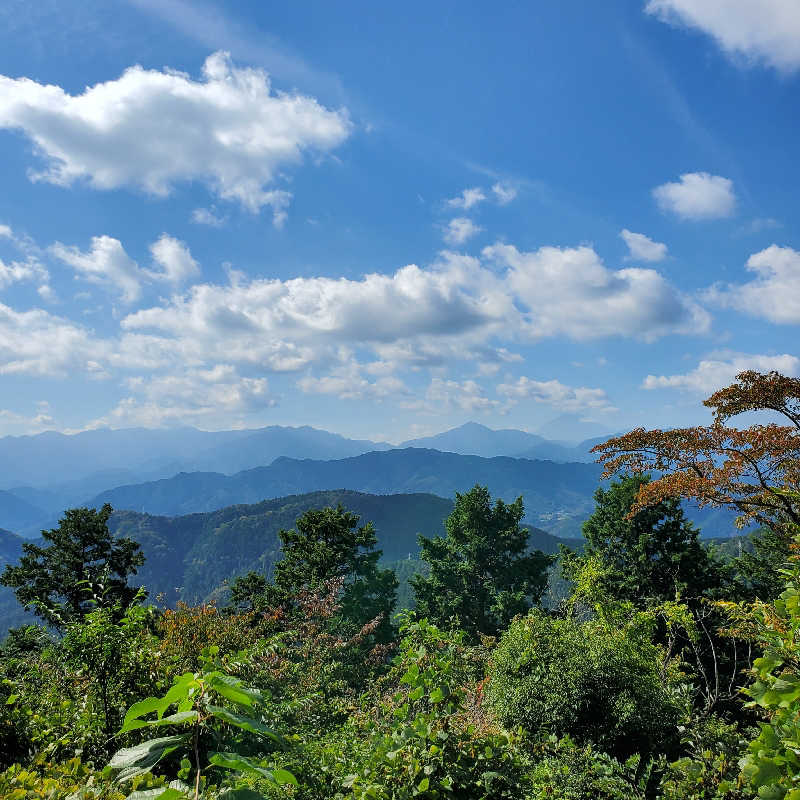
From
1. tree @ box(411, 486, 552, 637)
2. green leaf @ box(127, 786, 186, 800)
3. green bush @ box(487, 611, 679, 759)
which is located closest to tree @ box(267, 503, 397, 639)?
tree @ box(411, 486, 552, 637)

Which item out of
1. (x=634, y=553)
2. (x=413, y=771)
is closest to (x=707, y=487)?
(x=413, y=771)

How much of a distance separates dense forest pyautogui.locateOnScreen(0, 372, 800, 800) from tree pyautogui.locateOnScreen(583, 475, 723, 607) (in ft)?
0.33

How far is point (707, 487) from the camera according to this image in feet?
32.7

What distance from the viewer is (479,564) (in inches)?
1190

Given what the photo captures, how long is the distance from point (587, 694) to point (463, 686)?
7.76 feet

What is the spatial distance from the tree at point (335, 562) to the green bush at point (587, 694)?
66.0ft

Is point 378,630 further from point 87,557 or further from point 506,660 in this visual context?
point 506,660

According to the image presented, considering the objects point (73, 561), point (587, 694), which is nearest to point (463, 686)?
point (587, 694)

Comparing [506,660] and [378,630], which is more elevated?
[506,660]

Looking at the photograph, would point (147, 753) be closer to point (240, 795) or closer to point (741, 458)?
point (240, 795)

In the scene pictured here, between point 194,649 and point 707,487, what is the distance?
11327mm

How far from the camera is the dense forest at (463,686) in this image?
186 centimetres

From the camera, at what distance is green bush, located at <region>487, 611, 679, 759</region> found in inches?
329

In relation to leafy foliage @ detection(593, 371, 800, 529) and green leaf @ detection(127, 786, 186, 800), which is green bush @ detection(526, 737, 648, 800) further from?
leafy foliage @ detection(593, 371, 800, 529)
